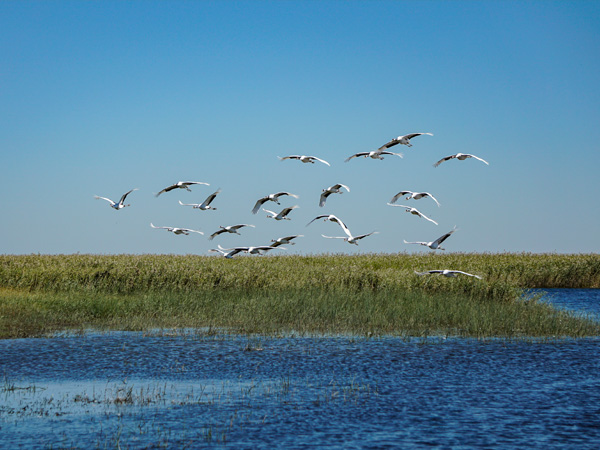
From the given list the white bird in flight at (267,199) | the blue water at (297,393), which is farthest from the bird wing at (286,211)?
the blue water at (297,393)

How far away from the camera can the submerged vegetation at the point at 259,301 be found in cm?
Result: 2375

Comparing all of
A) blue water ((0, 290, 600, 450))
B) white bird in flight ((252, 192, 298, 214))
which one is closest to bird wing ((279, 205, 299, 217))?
white bird in flight ((252, 192, 298, 214))

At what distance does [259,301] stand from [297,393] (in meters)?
12.6

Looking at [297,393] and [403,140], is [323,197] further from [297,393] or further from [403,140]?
[297,393]

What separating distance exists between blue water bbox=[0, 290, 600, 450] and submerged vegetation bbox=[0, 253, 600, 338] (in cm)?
209

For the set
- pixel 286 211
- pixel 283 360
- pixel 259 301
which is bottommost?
pixel 283 360

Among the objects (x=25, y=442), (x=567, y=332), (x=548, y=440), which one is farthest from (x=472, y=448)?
(x=567, y=332)

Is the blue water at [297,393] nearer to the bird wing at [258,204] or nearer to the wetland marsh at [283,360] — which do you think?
the wetland marsh at [283,360]

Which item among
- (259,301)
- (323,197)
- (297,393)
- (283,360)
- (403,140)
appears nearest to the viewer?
(297,393)

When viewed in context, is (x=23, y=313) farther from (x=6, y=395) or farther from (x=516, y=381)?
(x=516, y=381)

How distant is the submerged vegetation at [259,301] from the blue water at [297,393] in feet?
6.85

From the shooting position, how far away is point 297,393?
14.7m

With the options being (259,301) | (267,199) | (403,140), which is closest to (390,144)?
(403,140)

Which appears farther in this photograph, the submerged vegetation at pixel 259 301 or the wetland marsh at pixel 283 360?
the submerged vegetation at pixel 259 301
